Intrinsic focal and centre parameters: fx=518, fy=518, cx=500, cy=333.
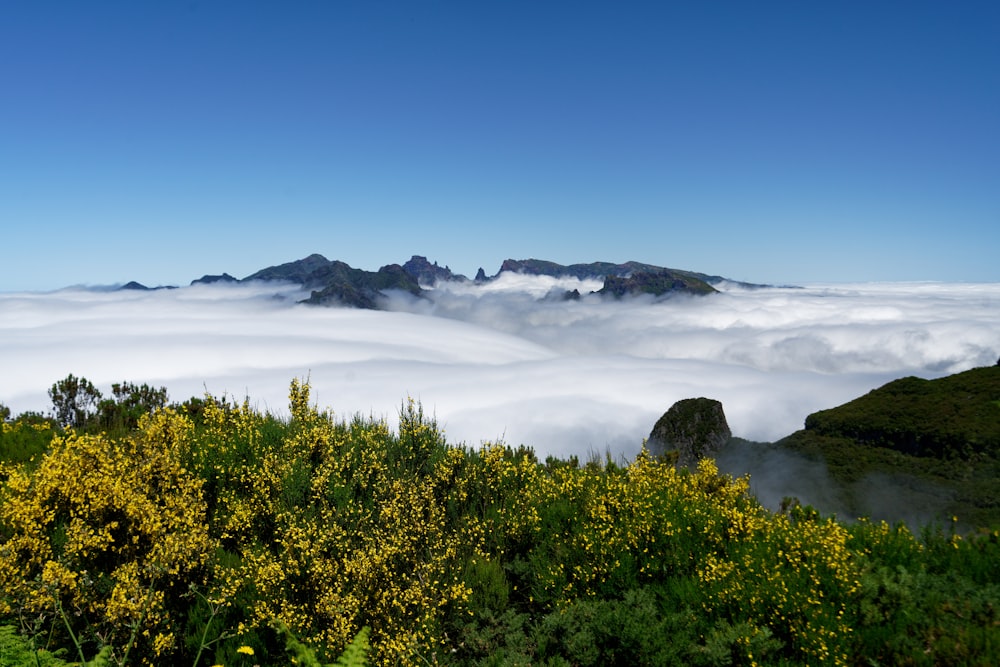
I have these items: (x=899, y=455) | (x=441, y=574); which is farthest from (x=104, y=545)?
(x=899, y=455)

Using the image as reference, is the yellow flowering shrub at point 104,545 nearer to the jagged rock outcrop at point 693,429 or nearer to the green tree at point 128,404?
the green tree at point 128,404

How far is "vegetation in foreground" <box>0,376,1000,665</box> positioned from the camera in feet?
17.0

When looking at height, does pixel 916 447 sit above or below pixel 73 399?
below

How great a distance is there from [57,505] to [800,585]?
28.8ft

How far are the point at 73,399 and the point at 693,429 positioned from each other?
6851 cm

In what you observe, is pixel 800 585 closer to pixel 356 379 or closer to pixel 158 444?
pixel 158 444

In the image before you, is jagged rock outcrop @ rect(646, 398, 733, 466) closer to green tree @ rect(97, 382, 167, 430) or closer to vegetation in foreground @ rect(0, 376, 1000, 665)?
green tree @ rect(97, 382, 167, 430)

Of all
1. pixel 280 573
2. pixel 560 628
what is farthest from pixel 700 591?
pixel 280 573

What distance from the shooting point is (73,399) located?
1529 centimetres

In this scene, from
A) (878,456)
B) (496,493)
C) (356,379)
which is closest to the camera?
(496,493)

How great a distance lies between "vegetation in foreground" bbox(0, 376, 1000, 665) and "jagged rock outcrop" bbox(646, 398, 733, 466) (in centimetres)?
6538

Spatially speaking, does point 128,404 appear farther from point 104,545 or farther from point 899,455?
point 899,455

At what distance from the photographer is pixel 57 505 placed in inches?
249

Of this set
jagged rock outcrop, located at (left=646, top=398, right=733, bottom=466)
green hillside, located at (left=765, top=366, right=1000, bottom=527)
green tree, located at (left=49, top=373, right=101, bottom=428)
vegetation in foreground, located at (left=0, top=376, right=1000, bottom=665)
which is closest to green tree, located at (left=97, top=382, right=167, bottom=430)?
green tree, located at (left=49, top=373, right=101, bottom=428)
